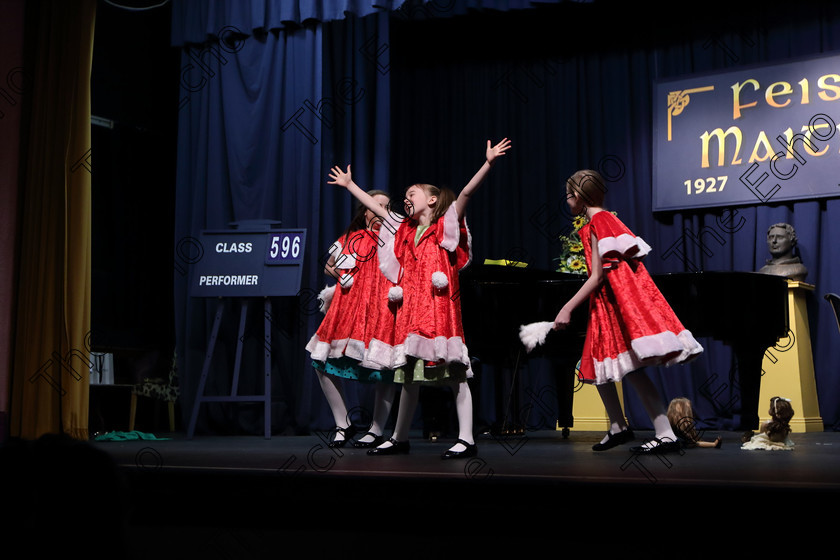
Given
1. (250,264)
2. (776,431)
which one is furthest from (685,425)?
(250,264)

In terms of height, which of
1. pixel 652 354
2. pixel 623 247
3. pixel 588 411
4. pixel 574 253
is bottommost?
pixel 588 411

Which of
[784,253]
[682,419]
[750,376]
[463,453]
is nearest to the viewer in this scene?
[463,453]

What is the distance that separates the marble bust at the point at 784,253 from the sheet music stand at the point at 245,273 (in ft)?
11.8

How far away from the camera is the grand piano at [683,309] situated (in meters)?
4.75

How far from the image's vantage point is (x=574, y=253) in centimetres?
682

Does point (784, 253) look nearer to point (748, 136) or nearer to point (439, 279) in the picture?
point (748, 136)

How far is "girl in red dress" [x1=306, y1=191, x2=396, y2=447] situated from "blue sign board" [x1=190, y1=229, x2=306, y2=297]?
107 centimetres

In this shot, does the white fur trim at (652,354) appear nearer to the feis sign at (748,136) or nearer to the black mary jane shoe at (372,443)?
the black mary jane shoe at (372,443)

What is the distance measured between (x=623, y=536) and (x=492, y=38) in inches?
253

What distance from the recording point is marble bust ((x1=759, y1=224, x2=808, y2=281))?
644cm

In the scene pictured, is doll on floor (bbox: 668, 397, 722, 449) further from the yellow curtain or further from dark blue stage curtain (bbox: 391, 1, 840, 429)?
the yellow curtain

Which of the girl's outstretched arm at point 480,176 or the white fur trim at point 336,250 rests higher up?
the girl's outstretched arm at point 480,176

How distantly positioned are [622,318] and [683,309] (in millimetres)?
1069

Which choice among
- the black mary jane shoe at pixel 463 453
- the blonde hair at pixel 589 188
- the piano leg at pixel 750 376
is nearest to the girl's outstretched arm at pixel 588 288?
the blonde hair at pixel 589 188
